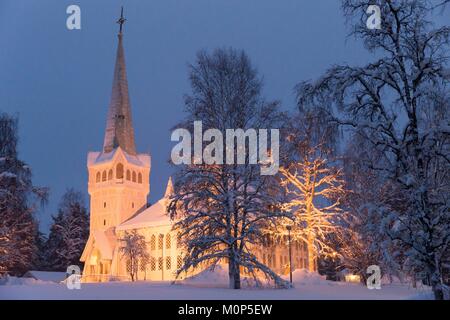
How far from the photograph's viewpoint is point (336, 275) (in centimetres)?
6153

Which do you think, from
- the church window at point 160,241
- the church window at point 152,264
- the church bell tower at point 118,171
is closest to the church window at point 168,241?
the church window at point 160,241

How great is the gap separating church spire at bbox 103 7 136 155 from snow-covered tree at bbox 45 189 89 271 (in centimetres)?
1289

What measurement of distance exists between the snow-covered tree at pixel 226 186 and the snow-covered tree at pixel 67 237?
52681 mm

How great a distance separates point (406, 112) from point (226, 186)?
42.8ft

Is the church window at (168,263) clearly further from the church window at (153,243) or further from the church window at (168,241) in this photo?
the church window at (153,243)

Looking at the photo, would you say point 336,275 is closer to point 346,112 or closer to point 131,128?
point 131,128

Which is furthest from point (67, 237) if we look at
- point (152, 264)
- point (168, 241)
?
point (168, 241)

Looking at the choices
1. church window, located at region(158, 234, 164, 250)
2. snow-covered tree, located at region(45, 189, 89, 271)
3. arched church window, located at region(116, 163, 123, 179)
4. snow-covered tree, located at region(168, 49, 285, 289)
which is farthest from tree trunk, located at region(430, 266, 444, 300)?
snow-covered tree, located at region(45, 189, 89, 271)

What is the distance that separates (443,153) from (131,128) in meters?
Result: 64.4

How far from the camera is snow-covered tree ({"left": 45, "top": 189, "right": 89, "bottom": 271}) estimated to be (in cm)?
7662

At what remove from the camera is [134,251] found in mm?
56250

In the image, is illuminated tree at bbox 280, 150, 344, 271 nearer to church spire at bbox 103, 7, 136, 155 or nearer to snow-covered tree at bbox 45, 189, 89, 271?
church spire at bbox 103, 7, 136, 155

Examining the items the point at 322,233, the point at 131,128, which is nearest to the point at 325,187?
the point at 322,233

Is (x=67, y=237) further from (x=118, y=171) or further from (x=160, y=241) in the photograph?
(x=160, y=241)
